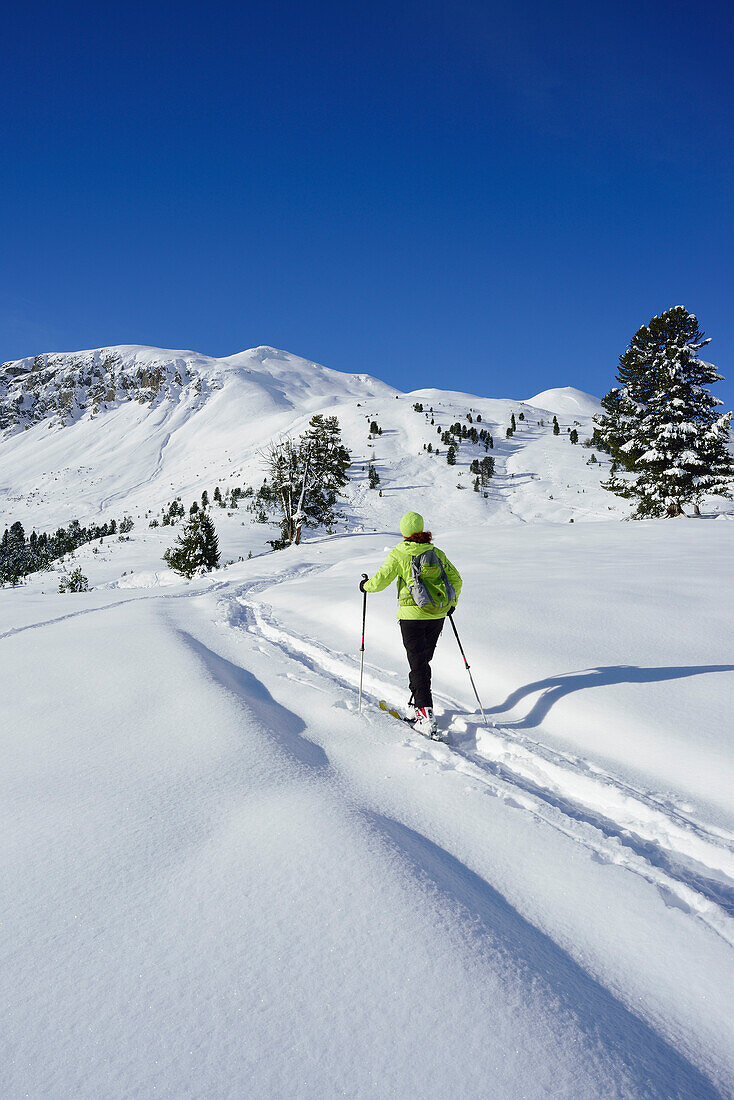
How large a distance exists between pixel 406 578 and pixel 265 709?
6.36 ft

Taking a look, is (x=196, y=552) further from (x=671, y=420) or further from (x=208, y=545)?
(x=671, y=420)

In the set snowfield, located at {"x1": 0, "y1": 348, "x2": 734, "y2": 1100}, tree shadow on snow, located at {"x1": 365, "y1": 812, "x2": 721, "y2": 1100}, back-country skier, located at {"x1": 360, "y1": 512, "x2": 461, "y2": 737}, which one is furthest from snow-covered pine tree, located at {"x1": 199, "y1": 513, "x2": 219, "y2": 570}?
tree shadow on snow, located at {"x1": 365, "y1": 812, "x2": 721, "y2": 1100}

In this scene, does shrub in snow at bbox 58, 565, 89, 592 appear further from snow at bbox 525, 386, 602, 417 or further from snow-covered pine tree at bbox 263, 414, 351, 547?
snow at bbox 525, 386, 602, 417

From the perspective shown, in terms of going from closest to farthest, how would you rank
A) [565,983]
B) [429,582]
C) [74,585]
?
1. [565,983]
2. [429,582]
3. [74,585]

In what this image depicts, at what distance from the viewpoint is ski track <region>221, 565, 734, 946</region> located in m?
2.76

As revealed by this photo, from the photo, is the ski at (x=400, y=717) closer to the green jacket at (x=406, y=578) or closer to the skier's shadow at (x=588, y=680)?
the skier's shadow at (x=588, y=680)

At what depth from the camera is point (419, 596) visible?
501 centimetres

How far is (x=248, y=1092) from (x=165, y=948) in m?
0.67

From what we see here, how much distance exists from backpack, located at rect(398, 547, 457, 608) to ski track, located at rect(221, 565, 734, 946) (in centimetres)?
123

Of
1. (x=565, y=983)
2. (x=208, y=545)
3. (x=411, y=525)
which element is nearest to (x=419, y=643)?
(x=411, y=525)

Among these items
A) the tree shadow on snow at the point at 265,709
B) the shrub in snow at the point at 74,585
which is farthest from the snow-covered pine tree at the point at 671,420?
the shrub in snow at the point at 74,585

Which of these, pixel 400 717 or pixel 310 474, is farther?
pixel 310 474

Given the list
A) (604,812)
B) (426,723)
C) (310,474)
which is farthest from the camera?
(310,474)

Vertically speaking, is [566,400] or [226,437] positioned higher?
[566,400]
